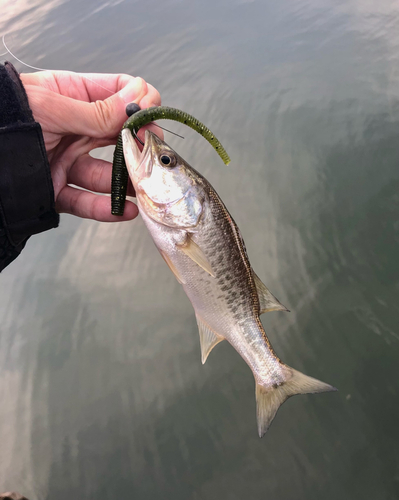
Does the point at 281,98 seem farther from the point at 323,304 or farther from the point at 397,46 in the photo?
the point at 323,304

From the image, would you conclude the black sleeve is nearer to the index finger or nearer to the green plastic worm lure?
the green plastic worm lure

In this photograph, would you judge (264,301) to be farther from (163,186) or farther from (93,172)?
(93,172)

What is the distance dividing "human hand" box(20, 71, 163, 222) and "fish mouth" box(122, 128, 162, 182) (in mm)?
301

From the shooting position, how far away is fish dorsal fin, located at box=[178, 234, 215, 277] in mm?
1871

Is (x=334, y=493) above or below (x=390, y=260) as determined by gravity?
below

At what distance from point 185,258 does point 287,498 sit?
2146 mm

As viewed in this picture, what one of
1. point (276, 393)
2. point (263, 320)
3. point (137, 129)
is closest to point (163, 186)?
point (137, 129)

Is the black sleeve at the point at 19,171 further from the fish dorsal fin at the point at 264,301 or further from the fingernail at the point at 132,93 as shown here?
the fish dorsal fin at the point at 264,301

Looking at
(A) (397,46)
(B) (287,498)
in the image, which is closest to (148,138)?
(B) (287,498)

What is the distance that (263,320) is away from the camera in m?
3.29

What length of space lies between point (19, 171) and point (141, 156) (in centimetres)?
70

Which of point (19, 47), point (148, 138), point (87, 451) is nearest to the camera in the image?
point (148, 138)

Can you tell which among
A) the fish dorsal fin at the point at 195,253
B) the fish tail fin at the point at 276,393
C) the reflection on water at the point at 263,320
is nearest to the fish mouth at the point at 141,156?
the fish dorsal fin at the point at 195,253

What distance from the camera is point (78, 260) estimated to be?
3.84 metres
